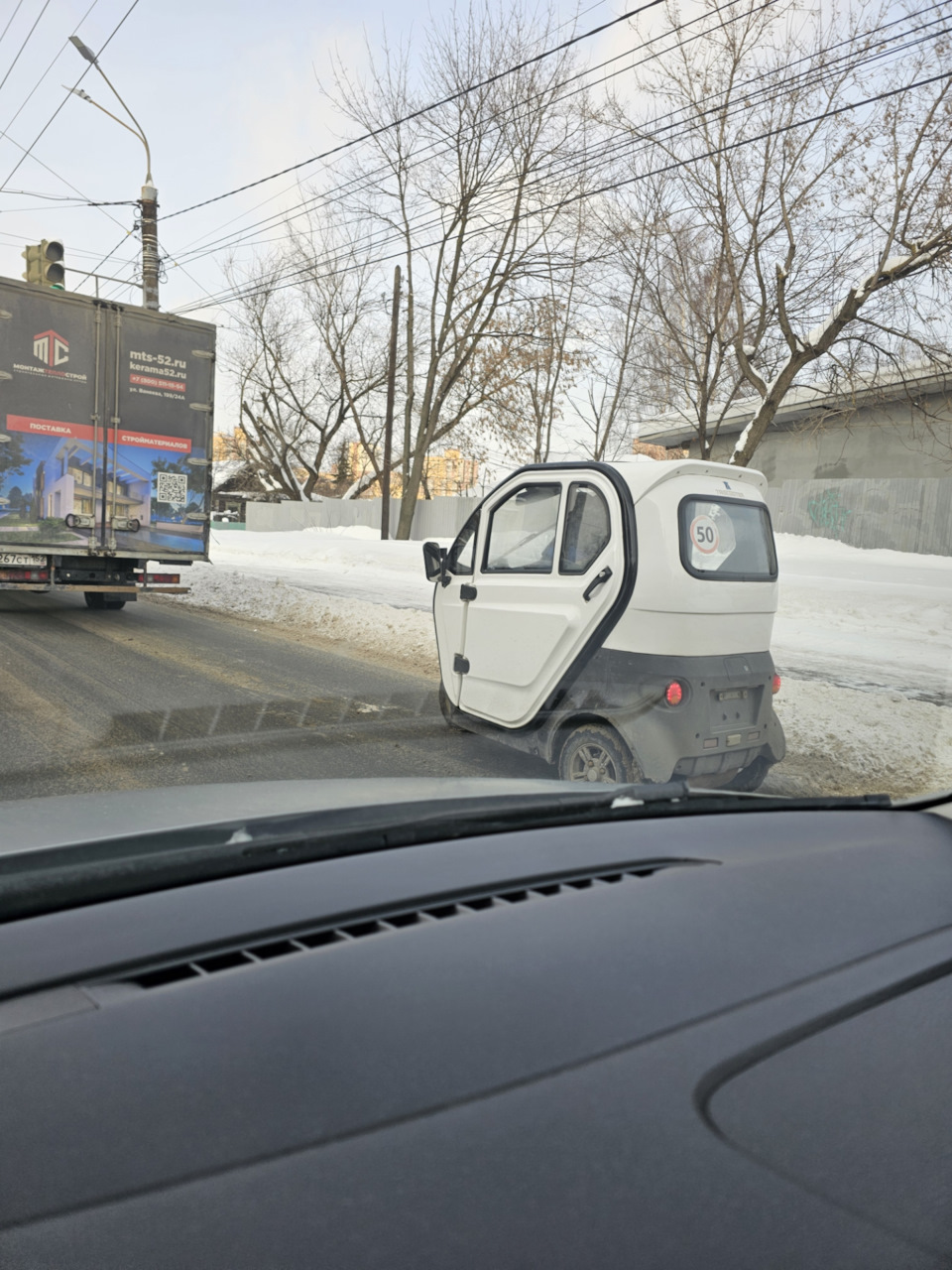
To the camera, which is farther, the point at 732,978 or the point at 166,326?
the point at 166,326

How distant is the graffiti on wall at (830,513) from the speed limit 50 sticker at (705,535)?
56.4 ft

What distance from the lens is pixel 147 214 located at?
20.1 m

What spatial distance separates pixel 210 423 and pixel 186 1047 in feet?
41.4

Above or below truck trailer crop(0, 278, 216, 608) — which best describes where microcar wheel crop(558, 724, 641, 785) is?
below

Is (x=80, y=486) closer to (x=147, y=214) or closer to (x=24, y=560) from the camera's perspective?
(x=24, y=560)

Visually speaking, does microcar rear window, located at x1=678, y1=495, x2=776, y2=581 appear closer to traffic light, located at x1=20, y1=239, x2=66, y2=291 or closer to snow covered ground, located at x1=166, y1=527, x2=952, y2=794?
snow covered ground, located at x1=166, y1=527, x2=952, y2=794

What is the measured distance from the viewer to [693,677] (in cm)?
501

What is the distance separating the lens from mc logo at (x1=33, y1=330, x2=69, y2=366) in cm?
1138

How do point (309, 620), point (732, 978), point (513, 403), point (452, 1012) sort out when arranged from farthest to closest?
point (513, 403)
point (309, 620)
point (732, 978)
point (452, 1012)

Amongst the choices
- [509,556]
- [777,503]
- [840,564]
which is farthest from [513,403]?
[509,556]

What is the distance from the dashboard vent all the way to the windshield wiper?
27 centimetres

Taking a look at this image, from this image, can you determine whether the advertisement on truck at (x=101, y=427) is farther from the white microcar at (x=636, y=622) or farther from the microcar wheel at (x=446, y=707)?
the white microcar at (x=636, y=622)

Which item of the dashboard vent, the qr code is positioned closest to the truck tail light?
the qr code

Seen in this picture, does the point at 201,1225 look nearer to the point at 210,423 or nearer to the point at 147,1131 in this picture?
the point at 147,1131
